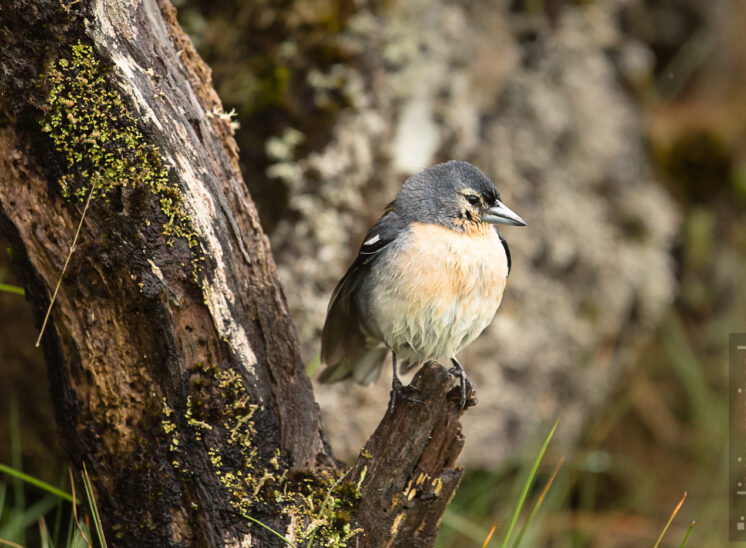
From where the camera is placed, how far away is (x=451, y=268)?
3.17 metres

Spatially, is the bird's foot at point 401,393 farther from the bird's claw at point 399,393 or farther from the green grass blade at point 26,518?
the green grass blade at point 26,518

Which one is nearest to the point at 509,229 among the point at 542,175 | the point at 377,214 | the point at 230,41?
the point at 542,175

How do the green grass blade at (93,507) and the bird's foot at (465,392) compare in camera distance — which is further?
the bird's foot at (465,392)

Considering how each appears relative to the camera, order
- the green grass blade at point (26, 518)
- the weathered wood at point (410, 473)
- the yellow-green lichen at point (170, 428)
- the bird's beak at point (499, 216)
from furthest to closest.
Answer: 1. the green grass blade at point (26, 518)
2. the bird's beak at point (499, 216)
3. the weathered wood at point (410, 473)
4. the yellow-green lichen at point (170, 428)

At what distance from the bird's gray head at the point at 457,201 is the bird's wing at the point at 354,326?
13 cm

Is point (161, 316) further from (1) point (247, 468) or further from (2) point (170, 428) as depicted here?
(1) point (247, 468)

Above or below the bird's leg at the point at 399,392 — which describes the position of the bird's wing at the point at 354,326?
above

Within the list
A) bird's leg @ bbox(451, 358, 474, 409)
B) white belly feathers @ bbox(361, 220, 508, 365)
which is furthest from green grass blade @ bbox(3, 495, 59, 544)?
bird's leg @ bbox(451, 358, 474, 409)

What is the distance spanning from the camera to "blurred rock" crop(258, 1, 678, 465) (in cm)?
464

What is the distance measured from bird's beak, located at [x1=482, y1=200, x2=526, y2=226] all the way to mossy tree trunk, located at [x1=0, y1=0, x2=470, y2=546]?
96cm

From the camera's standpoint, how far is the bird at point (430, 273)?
3170 millimetres

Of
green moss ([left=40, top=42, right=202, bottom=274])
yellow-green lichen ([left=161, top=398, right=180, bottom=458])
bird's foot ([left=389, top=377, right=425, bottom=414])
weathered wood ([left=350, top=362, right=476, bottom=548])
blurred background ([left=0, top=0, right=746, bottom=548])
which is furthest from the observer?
blurred background ([left=0, top=0, right=746, bottom=548])

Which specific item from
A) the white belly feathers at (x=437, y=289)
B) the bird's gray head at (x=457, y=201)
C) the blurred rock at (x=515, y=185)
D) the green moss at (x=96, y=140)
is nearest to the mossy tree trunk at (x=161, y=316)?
the green moss at (x=96, y=140)

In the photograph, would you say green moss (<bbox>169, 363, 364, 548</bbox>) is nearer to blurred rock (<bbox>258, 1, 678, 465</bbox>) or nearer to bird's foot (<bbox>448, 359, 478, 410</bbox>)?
bird's foot (<bbox>448, 359, 478, 410</bbox>)
